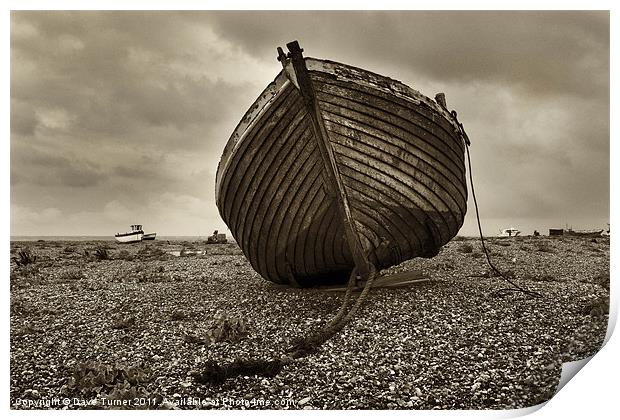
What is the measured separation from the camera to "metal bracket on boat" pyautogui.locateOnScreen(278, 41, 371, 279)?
5.31m

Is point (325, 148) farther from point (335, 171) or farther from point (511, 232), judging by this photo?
point (511, 232)

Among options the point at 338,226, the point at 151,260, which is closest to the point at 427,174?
the point at 338,226

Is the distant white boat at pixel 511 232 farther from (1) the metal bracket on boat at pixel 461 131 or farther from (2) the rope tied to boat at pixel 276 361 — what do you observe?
(2) the rope tied to boat at pixel 276 361

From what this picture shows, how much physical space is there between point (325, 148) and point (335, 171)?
26cm

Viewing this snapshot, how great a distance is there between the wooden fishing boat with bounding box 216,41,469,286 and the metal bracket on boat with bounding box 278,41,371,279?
0.03 feet

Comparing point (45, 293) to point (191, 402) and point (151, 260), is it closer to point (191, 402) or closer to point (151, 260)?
point (191, 402)

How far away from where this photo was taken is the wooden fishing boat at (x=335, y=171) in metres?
5.46

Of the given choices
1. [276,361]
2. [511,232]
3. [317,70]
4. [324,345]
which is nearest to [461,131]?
[511,232]

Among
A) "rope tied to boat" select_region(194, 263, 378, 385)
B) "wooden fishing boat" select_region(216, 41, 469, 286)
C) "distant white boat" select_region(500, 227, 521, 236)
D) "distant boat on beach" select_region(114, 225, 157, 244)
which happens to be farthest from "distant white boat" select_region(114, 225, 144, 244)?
"distant white boat" select_region(500, 227, 521, 236)

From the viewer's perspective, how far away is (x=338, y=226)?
5.82 meters

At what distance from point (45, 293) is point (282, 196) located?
→ 12.4ft

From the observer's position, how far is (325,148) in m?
5.52
